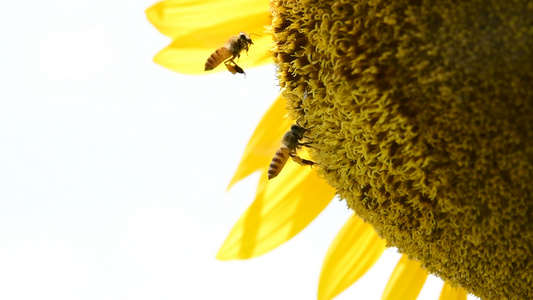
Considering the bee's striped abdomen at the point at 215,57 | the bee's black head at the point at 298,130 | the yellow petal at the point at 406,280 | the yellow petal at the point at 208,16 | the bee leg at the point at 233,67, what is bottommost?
the yellow petal at the point at 406,280

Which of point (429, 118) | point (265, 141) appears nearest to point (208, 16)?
point (265, 141)

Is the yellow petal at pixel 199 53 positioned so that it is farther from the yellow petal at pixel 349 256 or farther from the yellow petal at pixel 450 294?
the yellow petal at pixel 450 294

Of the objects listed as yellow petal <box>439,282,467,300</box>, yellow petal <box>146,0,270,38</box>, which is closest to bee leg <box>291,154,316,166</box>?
yellow petal <box>146,0,270,38</box>

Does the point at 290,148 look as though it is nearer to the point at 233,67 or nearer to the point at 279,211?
the point at 233,67

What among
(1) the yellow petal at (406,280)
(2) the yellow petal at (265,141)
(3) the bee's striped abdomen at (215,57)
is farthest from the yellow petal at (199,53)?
(1) the yellow petal at (406,280)

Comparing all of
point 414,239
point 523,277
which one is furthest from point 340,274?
point 523,277

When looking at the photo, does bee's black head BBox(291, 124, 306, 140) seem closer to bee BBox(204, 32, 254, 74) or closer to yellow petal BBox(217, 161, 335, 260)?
bee BBox(204, 32, 254, 74)
